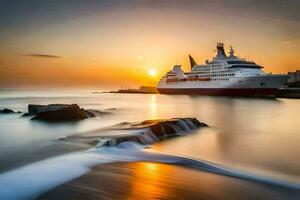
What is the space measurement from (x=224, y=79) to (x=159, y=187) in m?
54.4

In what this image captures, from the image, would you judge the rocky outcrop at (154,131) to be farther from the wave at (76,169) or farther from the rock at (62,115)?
A: the rock at (62,115)

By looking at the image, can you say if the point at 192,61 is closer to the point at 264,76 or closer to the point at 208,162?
the point at 264,76

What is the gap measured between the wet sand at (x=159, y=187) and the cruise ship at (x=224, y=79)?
48.3m

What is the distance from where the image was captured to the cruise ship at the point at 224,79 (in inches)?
2047

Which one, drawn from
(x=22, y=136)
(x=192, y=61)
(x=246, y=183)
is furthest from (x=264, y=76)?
(x=246, y=183)

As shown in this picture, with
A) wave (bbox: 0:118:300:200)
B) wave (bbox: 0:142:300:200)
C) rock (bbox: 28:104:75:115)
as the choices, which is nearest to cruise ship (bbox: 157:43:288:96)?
rock (bbox: 28:104:75:115)

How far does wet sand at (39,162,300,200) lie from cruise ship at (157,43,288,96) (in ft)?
159

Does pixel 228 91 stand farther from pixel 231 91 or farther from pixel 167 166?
pixel 167 166

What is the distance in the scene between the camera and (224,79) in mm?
58000

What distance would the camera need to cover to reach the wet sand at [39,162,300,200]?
529 cm

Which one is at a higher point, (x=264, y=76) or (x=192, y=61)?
(x=192, y=61)

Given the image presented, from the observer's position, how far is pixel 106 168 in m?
7.10

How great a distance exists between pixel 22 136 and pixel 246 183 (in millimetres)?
10486

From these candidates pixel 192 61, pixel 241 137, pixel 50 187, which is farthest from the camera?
pixel 192 61
